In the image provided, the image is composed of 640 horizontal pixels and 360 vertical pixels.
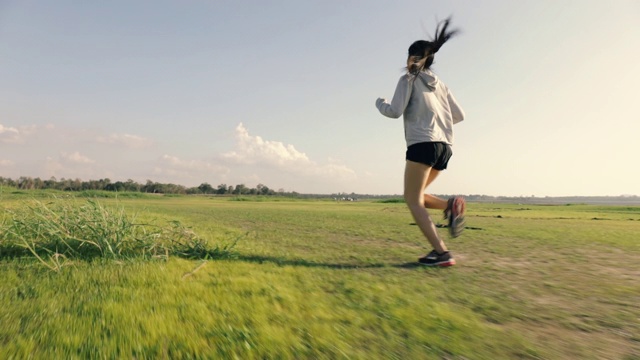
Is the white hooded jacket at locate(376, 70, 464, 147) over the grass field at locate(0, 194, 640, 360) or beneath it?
over

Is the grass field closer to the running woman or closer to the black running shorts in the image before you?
the running woman

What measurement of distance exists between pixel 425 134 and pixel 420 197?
1.92 ft

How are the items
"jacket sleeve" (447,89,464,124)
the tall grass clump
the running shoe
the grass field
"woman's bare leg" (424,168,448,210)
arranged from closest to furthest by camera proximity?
1. the grass field
2. the tall grass clump
3. the running shoe
4. "woman's bare leg" (424,168,448,210)
5. "jacket sleeve" (447,89,464,124)

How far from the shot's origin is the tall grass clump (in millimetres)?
2609

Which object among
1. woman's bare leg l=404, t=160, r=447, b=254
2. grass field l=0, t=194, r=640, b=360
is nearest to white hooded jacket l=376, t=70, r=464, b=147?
woman's bare leg l=404, t=160, r=447, b=254

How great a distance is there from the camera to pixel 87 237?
275 cm

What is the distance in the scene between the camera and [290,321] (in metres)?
1.53

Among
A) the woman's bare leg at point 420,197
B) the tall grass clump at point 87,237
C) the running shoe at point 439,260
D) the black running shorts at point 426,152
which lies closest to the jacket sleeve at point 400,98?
the black running shorts at point 426,152

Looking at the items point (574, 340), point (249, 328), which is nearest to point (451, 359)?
point (574, 340)

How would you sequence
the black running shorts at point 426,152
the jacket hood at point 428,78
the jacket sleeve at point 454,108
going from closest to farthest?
the black running shorts at point 426,152 < the jacket hood at point 428,78 < the jacket sleeve at point 454,108

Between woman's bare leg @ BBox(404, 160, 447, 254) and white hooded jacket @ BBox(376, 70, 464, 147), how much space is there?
0.25 meters

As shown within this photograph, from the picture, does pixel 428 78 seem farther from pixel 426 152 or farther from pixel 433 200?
pixel 433 200

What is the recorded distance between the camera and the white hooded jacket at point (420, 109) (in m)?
3.21

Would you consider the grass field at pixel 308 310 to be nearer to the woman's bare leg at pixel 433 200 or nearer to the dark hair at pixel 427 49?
the woman's bare leg at pixel 433 200
